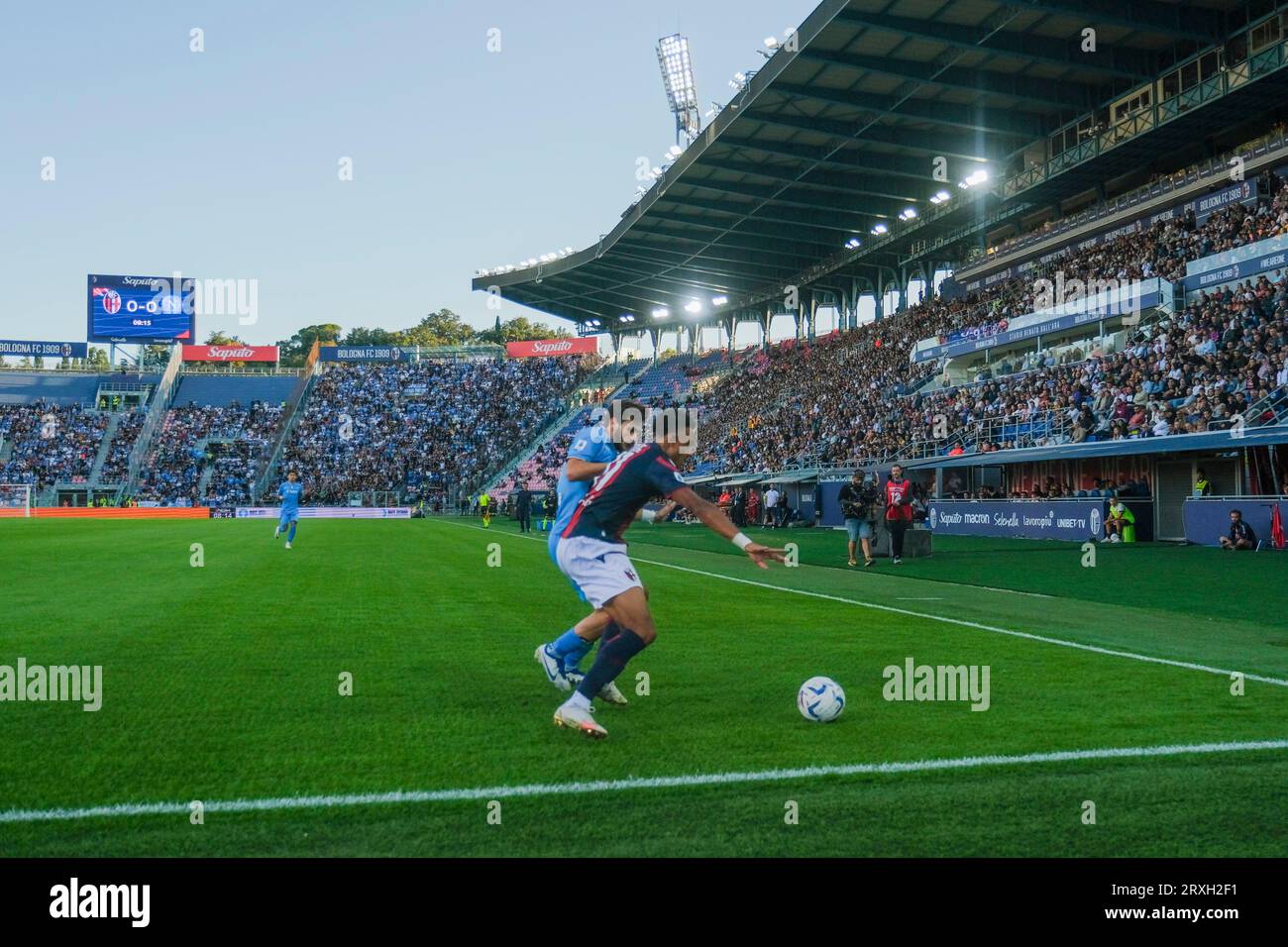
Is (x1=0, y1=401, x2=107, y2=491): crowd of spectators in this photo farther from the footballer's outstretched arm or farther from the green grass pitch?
the footballer's outstretched arm

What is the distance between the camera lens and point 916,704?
7.10 m

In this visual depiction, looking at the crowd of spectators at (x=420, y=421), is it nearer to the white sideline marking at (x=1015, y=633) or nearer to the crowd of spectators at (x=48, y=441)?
the crowd of spectators at (x=48, y=441)

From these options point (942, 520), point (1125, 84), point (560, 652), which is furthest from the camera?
point (1125, 84)

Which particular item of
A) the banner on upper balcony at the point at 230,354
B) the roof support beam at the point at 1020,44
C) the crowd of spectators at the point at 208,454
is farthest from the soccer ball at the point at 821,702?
the banner on upper balcony at the point at 230,354

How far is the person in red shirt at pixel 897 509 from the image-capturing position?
22234mm

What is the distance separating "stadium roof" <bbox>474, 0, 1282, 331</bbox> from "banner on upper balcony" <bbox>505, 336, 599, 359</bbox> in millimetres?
20390

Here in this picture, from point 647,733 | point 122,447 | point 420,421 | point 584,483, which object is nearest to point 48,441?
point 122,447

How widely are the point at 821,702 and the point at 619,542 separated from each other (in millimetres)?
1681

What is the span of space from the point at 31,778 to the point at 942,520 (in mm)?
32156

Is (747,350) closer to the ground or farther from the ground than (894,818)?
farther from the ground

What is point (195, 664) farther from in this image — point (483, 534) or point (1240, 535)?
point (483, 534)

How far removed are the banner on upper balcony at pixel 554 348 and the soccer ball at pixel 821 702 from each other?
80699 millimetres
